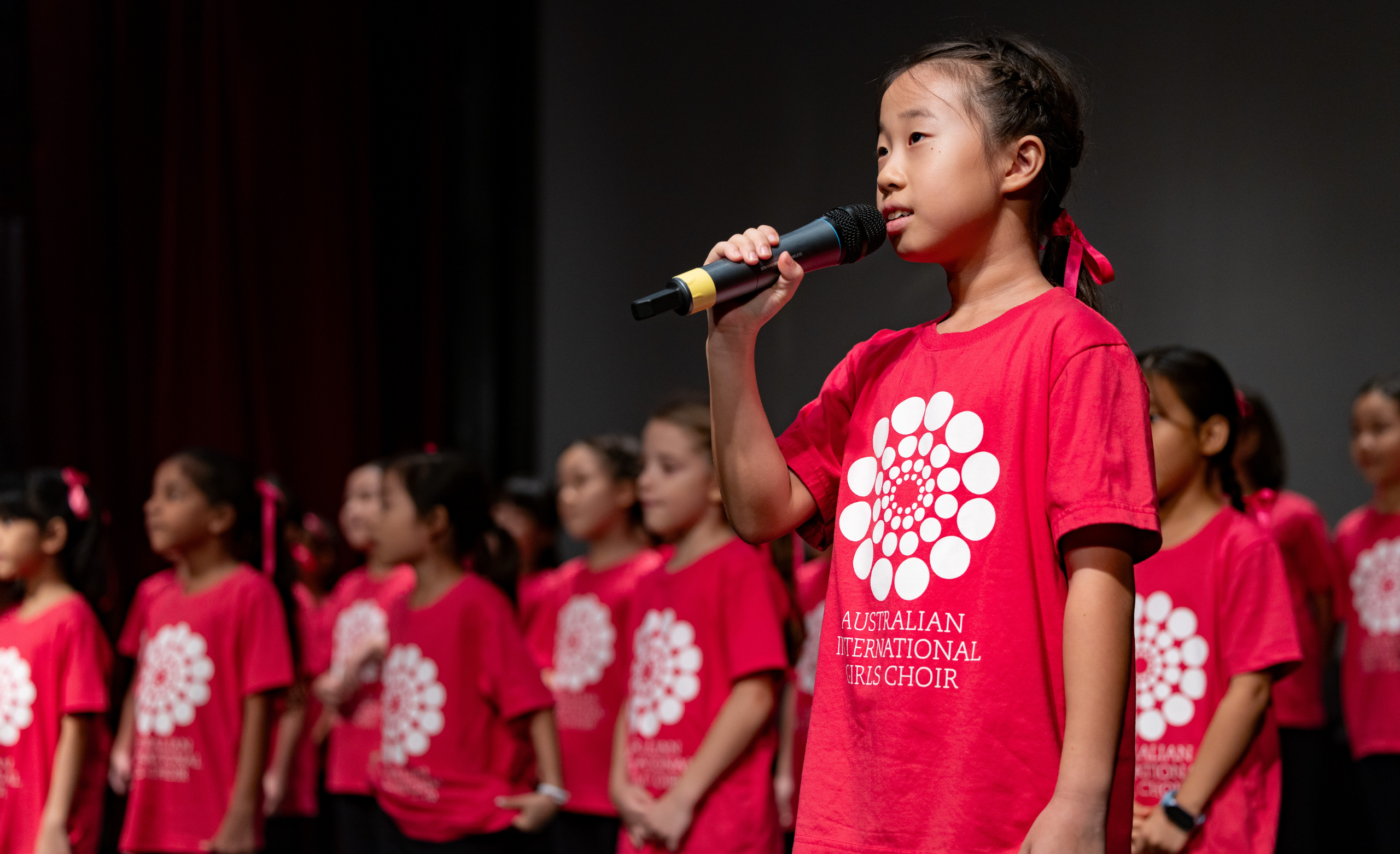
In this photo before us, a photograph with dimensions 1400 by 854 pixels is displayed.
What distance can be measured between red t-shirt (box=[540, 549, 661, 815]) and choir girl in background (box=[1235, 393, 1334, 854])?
4.79 feet

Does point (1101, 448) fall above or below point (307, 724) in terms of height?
above

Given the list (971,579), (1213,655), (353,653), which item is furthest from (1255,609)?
(353,653)

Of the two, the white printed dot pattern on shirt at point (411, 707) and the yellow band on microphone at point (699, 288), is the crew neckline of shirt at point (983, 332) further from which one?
the white printed dot pattern on shirt at point (411, 707)

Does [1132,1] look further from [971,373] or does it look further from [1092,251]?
[971,373]

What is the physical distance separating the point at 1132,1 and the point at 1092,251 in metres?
1.67

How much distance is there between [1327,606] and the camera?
314cm

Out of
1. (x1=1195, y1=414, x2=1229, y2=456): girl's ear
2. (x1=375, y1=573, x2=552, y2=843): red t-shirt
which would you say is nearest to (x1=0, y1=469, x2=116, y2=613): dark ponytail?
(x1=375, y1=573, x2=552, y2=843): red t-shirt

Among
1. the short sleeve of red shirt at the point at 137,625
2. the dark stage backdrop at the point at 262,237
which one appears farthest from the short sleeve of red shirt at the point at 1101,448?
the dark stage backdrop at the point at 262,237

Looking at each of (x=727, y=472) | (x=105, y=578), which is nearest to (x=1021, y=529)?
(x=727, y=472)

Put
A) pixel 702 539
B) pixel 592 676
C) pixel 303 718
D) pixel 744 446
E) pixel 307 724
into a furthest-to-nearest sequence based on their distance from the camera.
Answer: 1. pixel 307 724
2. pixel 303 718
3. pixel 592 676
4. pixel 702 539
5. pixel 744 446

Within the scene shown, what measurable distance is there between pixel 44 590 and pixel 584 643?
1148 millimetres

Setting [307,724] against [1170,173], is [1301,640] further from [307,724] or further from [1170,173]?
[307,724]

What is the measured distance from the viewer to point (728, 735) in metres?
2.15

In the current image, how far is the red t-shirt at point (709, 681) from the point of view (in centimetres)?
217
